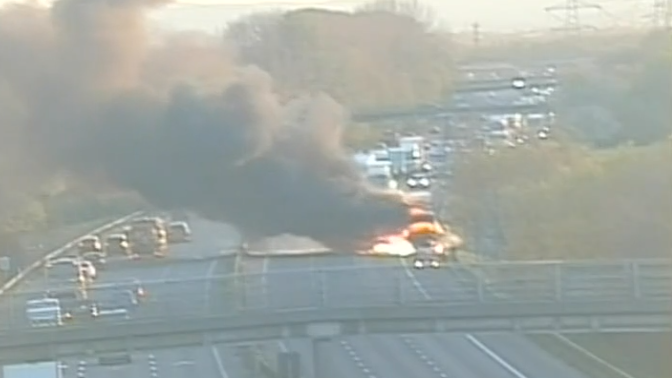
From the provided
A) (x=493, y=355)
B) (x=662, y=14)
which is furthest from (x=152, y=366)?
(x=662, y=14)

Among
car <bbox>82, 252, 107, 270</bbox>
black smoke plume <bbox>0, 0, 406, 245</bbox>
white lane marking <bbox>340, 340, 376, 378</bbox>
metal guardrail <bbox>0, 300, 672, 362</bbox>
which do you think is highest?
black smoke plume <bbox>0, 0, 406, 245</bbox>

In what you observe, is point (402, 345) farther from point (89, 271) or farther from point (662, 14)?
point (662, 14)

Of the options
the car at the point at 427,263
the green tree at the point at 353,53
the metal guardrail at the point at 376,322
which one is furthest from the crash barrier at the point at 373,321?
the green tree at the point at 353,53

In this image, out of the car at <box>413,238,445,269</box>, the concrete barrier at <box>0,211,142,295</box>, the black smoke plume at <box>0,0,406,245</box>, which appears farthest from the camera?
the car at <box>413,238,445,269</box>

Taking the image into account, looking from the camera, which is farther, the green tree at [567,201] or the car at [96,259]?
the green tree at [567,201]

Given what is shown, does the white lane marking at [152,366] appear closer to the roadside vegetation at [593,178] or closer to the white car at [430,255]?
the white car at [430,255]

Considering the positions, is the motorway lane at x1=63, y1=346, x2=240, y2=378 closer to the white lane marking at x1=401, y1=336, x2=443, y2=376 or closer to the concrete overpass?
the concrete overpass

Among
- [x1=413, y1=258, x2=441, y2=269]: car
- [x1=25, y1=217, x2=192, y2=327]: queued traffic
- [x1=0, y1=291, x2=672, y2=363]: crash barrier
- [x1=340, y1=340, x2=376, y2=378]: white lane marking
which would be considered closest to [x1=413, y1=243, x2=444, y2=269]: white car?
[x1=413, y1=258, x2=441, y2=269]: car

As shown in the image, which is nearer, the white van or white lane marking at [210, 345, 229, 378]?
the white van

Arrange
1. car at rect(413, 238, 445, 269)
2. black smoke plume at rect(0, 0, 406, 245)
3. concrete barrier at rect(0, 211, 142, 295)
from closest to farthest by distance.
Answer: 1. black smoke plume at rect(0, 0, 406, 245)
2. concrete barrier at rect(0, 211, 142, 295)
3. car at rect(413, 238, 445, 269)
